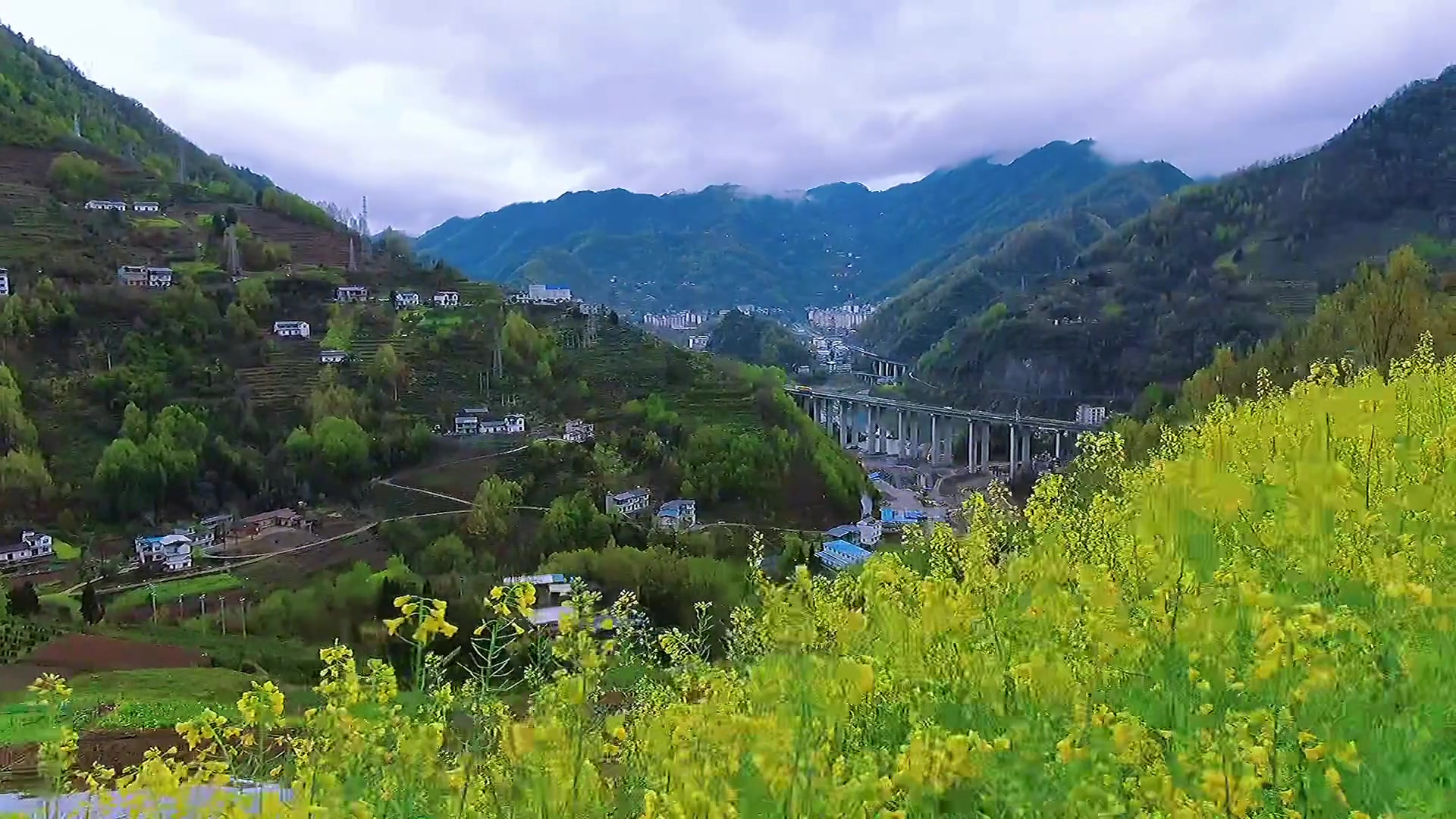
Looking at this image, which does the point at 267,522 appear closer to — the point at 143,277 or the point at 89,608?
the point at 89,608

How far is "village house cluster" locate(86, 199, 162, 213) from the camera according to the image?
204 feet

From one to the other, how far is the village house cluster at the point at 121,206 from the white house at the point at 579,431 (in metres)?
40.0

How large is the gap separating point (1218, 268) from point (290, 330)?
257 feet

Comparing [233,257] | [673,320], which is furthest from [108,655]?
[673,320]

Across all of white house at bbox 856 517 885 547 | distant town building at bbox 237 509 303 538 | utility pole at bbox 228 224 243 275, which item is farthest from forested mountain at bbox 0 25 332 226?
white house at bbox 856 517 885 547

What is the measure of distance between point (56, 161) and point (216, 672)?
6191 centimetres

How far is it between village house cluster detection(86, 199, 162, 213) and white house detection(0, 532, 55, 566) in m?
36.5

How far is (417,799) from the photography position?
9.50 ft

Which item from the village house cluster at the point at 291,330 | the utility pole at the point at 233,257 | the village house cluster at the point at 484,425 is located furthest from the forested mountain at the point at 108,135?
the village house cluster at the point at 484,425

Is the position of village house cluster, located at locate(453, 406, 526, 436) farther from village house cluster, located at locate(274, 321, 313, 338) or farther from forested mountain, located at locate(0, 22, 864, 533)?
village house cluster, located at locate(274, 321, 313, 338)

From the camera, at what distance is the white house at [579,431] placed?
152 feet

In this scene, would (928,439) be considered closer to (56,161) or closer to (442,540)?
(442,540)

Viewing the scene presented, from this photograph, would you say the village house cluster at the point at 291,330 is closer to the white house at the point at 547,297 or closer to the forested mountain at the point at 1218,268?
the white house at the point at 547,297

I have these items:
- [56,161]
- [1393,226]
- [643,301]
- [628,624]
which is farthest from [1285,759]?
[643,301]
